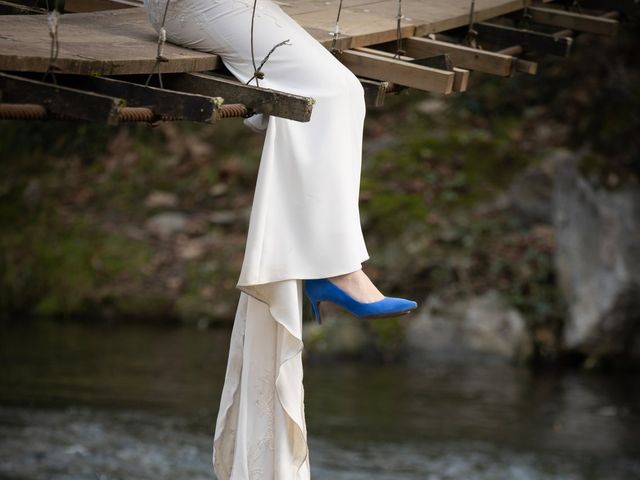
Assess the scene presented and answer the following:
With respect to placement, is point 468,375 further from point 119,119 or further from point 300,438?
point 119,119

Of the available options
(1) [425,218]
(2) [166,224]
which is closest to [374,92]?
(1) [425,218]

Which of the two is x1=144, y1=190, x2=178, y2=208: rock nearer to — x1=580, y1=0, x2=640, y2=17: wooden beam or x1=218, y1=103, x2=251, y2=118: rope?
x1=580, y1=0, x2=640, y2=17: wooden beam

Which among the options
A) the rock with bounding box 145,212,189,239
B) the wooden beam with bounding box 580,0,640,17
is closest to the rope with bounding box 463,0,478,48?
the wooden beam with bounding box 580,0,640,17

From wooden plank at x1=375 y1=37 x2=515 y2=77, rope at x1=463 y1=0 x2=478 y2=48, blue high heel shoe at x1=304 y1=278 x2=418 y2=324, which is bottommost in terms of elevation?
blue high heel shoe at x1=304 y1=278 x2=418 y2=324

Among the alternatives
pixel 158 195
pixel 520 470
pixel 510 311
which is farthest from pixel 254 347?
pixel 158 195

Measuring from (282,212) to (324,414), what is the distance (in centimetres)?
429

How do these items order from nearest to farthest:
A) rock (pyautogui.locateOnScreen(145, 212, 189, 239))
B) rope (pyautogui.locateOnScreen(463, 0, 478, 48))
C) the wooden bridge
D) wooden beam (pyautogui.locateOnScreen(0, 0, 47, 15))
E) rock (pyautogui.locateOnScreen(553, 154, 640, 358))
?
the wooden bridge → wooden beam (pyautogui.locateOnScreen(0, 0, 47, 15)) → rope (pyautogui.locateOnScreen(463, 0, 478, 48)) → rock (pyautogui.locateOnScreen(553, 154, 640, 358)) → rock (pyautogui.locateOnScreen(145, 212, 189, 239))

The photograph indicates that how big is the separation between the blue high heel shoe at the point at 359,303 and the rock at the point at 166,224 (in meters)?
7.00

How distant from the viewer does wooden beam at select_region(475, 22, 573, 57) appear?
16.8ft

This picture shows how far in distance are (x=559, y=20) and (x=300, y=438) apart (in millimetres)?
A: 2889

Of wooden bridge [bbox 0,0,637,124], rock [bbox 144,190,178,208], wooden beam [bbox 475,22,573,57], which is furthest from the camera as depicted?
rock [bbox 144,190,178,208]

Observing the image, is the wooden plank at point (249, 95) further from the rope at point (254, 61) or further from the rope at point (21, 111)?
the rope at point (21, 111)

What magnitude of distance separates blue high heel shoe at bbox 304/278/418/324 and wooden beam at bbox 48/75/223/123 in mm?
605

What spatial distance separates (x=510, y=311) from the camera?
860 cm
